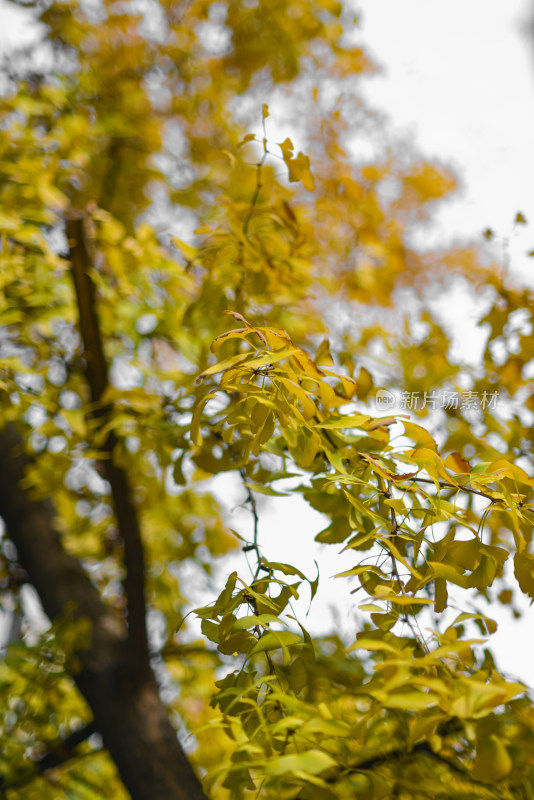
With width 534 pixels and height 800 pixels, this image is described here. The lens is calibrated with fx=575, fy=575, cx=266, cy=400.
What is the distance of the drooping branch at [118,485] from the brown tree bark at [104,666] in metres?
0.05

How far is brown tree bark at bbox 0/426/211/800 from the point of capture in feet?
2.60

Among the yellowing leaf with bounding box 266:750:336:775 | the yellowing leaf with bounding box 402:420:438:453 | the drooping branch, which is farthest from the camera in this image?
the drooping branch

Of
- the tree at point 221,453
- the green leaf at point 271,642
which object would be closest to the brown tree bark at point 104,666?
the tree at point 221,453

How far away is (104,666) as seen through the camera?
0.89m

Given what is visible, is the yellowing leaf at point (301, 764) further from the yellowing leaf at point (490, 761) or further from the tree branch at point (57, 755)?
the tree branch at point (57, 755)

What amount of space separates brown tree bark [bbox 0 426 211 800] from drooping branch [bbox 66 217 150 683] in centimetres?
5

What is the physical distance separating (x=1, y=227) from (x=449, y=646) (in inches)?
27.9

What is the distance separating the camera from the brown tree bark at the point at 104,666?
0.79 meters

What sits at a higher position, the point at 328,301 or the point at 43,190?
the point at 328,301

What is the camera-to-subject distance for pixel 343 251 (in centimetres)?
133

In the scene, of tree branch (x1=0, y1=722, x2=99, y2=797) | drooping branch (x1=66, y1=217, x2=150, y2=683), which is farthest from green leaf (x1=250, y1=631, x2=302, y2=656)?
tree branch (x1=0, y1=722, x2=99, y2=797)

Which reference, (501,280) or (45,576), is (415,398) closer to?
(501,280)

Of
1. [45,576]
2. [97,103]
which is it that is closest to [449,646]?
[45,576]

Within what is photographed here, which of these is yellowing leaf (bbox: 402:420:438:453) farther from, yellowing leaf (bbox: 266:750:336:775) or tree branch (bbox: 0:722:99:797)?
tree branch (bbox: 0:722:99:797)
